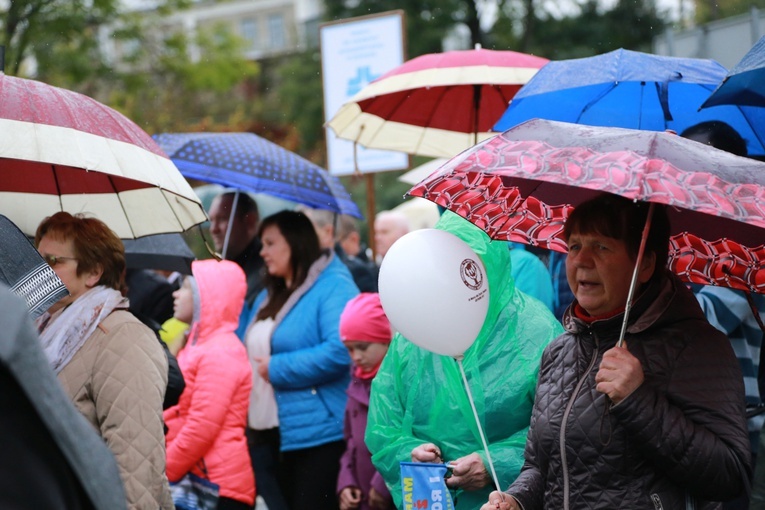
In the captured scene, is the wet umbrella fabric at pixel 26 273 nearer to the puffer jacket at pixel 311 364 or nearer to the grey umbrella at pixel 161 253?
the grey umbrella at pixel 161 253

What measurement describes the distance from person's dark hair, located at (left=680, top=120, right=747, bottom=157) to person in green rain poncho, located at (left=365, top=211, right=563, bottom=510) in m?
0.98

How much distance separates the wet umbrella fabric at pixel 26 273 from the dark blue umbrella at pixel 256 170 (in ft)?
9.40

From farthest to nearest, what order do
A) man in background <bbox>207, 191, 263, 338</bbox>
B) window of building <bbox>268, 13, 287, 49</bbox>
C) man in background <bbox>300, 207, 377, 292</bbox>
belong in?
window of building <bbox>268, 13, 287, 49</bbox>, man in background <bbox>300, 207, 377, 292</bbox>, man in background <bbox>207, 191, 263, 338</bbox>

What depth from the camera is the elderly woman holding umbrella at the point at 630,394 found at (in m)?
2.99

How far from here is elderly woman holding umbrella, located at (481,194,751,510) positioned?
9.82 ft

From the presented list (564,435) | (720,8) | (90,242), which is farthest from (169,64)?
(564,435)

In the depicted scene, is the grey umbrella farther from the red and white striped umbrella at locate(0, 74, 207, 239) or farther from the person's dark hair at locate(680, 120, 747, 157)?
the person's dark hair at locate(680, 120, 747, 157)

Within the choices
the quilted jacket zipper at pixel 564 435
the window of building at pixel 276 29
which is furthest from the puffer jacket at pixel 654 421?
the window of building at pixel 276 29

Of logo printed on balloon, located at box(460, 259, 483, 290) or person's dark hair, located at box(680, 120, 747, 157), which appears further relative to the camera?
person's dark hair, located at box(680, 120, 747, 157)

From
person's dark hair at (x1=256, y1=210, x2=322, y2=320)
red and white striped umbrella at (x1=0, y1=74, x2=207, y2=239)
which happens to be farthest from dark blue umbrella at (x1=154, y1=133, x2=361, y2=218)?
red and white striped umbrella at (x1=0, y1=74, x2=207, y2=239)

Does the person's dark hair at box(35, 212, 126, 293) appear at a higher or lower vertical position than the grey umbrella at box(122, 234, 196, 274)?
higher

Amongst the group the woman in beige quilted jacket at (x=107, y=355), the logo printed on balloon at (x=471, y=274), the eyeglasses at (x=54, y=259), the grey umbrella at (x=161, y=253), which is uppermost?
the logo printed on balloon at (x=471, y=274)

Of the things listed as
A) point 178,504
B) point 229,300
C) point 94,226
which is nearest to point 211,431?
point 178,504

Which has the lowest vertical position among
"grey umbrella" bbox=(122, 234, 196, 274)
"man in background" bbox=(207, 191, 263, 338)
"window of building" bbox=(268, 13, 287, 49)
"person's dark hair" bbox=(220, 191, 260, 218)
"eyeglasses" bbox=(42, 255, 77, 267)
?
"window of building" bbox=(268, 13, 287, 49)
